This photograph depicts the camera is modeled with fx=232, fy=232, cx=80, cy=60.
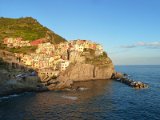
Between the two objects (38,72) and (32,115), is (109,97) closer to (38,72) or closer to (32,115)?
(32,115)

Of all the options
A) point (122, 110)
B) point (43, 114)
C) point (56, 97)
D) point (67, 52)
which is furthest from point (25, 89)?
point (67, 52)

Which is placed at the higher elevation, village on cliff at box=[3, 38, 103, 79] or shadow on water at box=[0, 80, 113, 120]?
village on cliff at box=[3, 38, 103, 79]

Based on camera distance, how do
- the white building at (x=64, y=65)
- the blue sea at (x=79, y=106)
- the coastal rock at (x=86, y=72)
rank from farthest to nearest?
the white building at (x=64, y=65)
the coastal rock at (x=86, y=72)
the blue sea at (x=79, y=106)

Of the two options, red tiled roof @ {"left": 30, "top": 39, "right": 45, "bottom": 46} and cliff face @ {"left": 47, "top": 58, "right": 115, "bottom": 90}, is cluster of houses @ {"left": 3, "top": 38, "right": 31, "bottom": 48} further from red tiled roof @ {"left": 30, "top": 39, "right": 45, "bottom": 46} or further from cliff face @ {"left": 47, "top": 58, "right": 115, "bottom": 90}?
cliff face @ {"left": 47, "top": 58, "right": 115, "bottom": 90}

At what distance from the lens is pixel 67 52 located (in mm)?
192875

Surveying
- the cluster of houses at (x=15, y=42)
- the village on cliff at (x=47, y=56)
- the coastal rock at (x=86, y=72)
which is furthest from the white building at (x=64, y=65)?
the cluster of houses at (x=15, y=42)

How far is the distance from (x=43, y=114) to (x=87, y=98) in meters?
32.1

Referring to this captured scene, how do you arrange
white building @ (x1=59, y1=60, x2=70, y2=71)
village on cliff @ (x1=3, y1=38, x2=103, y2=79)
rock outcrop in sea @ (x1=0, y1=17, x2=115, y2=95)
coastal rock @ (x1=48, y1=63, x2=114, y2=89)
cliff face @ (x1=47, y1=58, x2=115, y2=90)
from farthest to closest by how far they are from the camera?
white building @ (x1=59, y1=60, x2=70, y2=71) < cliff face @ (x1=47, y1=58, x2=115, y2=90) < coastal rock @ (x1=48, y1=63, x2=114, y2=89) < village on cliff @ (x1=3, y1=38, x2=103, y2=79) < rock outcrop in sea @ (x1=0, y1=17, x2=115, y2=95)

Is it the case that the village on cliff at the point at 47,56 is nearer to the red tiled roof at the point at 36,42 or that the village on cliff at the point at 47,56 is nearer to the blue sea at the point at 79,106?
the red tiled roof at the point at 36,42

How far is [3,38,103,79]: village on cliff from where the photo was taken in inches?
6587

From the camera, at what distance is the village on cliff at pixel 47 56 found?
167312 millimetres

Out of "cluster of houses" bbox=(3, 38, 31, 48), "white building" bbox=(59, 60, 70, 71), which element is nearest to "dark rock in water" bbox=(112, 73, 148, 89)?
"white building" bbox=(59, 60, 70, 71)

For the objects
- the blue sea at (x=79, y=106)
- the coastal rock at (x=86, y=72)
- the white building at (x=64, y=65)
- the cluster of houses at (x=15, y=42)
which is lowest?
the blue sea at (x=79, y=106)

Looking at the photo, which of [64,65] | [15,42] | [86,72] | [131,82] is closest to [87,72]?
[86,72]
